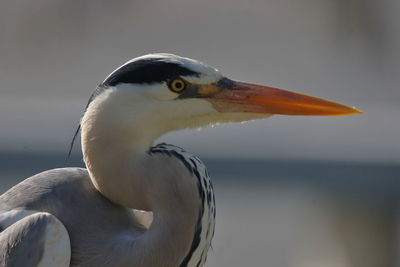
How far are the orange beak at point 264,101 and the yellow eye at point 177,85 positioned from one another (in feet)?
0.28

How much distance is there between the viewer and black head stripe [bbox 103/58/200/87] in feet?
7.39

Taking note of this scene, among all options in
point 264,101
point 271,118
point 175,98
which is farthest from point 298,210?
point 175,98

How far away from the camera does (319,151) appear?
3939 millimetres

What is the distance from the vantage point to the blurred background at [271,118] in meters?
3.92

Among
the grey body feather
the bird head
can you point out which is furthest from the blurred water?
the bird head

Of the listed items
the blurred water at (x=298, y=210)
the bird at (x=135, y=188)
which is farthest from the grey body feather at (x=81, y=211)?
the blurred water at (x=298, y=210)

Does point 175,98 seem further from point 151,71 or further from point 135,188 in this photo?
point 135,188

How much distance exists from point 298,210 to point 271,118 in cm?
62

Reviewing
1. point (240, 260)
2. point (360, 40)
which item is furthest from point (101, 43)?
point (240, 260)

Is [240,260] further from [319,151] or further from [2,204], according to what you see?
[2,204]

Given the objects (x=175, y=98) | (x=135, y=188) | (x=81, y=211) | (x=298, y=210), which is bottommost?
(x=298, y=210)

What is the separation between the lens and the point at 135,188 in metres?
2.28

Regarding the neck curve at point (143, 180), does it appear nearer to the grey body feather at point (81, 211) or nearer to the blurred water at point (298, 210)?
the grey body feather at point (81, 211)

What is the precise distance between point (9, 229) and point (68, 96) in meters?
3.90
